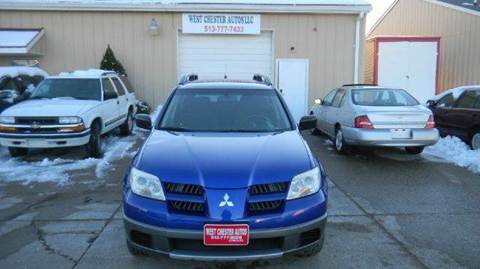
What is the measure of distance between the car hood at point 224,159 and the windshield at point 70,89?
6.25m

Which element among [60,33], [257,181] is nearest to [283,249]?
[257,181]

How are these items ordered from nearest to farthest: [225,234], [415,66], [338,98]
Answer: [225,234]
[338,98]
[415,66]

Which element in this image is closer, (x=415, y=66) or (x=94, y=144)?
(x=94, y=144)

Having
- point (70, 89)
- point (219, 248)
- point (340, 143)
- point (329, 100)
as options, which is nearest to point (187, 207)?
point (219, 248)

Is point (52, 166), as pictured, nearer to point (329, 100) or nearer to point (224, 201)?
point (224, 201)

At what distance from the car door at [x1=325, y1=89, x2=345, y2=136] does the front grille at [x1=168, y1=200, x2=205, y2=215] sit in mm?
7273

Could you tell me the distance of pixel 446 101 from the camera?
11.5m

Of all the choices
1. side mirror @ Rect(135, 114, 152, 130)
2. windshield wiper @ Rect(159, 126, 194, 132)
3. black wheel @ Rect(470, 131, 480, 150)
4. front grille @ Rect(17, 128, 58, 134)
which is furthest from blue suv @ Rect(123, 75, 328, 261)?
black wheel @ Rect(470, 131, 480, 150)

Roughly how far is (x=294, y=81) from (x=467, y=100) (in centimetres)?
632

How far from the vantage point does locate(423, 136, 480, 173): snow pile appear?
30.0 ft

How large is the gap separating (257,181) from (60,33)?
44.5 feet

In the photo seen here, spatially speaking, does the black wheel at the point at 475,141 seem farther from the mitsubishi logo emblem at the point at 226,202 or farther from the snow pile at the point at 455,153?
the mitsubishi logo emblem at the point at 226,202

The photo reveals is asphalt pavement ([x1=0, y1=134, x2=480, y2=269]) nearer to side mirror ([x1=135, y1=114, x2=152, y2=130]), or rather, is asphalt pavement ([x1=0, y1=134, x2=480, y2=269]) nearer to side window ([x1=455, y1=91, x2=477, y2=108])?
side mirror ([x1=135, y1=114, x2=152, y2=130])

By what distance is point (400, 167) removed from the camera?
9.15 meters
